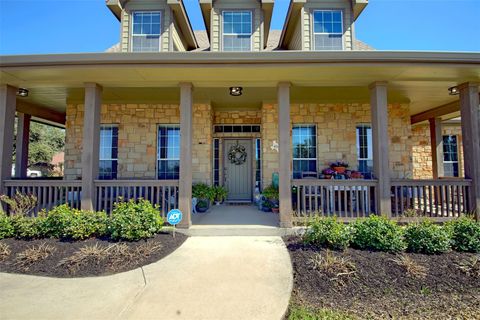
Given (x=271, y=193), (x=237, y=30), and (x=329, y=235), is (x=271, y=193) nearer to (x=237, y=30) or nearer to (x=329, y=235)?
(x=329, y=235)

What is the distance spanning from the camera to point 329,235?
3.76 metres

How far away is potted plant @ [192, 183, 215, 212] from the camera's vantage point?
6554 millimetres

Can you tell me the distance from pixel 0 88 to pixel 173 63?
3792 mm

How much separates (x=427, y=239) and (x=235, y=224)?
313cm

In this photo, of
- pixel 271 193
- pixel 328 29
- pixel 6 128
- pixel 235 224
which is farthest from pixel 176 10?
pixel 235 224

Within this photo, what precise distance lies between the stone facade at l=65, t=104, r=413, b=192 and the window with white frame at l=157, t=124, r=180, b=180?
0.51 feet

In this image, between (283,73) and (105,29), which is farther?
(105,29)

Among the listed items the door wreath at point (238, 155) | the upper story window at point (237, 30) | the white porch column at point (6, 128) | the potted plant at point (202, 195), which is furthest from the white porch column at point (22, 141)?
the upper story window at point (237, 30)

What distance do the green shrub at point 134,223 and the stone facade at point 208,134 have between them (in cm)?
286

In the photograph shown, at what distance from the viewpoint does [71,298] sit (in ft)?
9.04

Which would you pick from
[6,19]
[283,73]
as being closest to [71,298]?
[283,73]

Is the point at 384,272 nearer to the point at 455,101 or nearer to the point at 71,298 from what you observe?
the point at 71,298

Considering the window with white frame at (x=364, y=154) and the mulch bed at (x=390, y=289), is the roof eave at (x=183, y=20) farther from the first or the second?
the mulch bed at (x=390, y=289)

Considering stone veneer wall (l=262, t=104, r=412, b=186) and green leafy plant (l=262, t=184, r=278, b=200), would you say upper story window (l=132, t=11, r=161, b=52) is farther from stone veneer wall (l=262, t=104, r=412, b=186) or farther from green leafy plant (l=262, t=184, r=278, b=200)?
green leafy plant (l=262, t=184, r=278, b=200)
